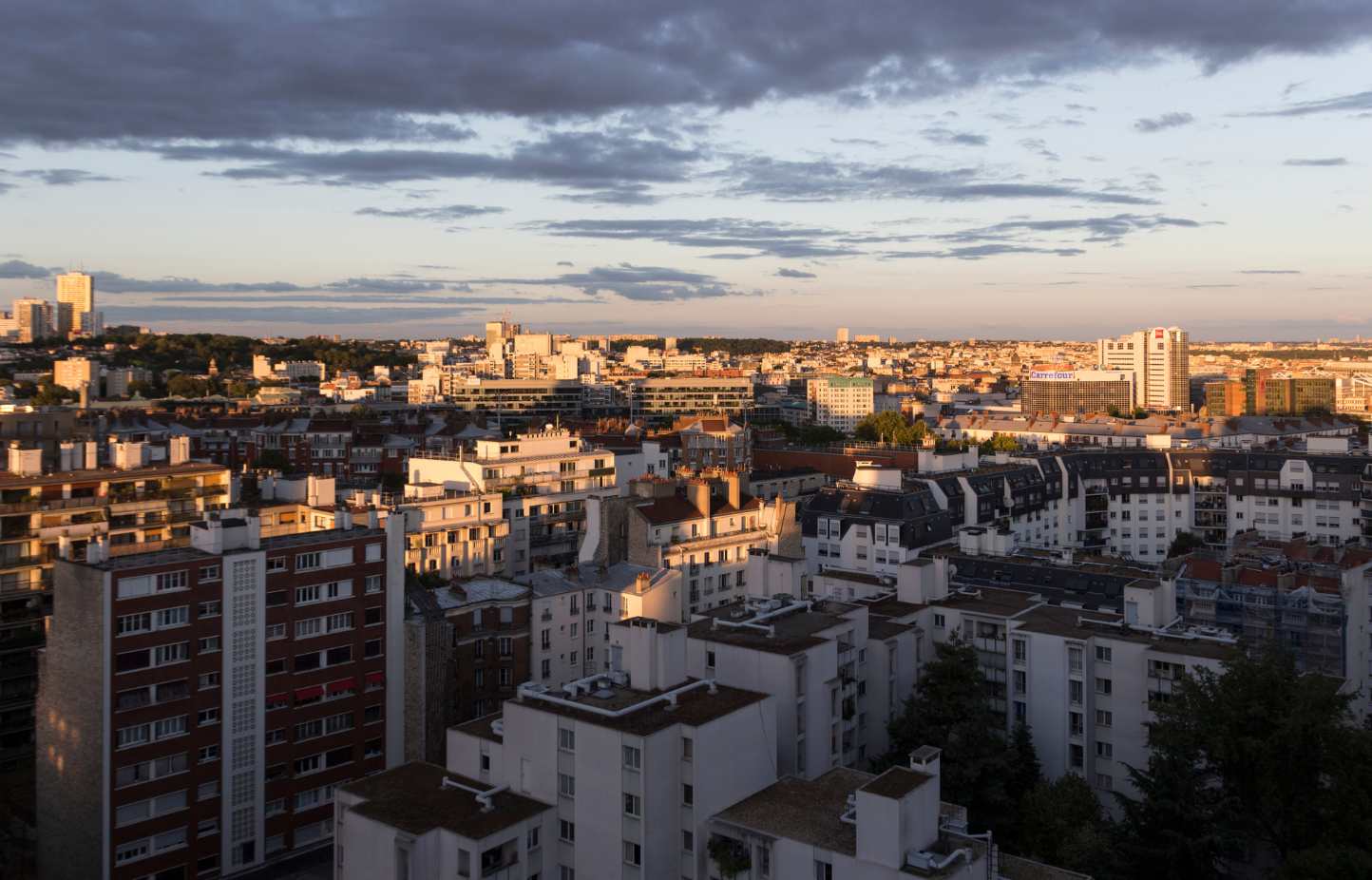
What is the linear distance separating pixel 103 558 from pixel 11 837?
9224 millimetres

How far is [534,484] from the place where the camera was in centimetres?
6084

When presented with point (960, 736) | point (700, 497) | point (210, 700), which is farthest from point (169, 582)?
point (700, 497)

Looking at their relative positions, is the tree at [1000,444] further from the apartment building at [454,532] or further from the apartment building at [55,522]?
the apartment building at [55,522]

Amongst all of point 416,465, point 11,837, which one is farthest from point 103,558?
point 416,465

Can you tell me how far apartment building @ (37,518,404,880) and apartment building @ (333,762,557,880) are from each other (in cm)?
847

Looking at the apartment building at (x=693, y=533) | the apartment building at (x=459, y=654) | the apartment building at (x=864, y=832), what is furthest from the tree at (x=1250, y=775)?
the apartment building at (x=693, y=533)

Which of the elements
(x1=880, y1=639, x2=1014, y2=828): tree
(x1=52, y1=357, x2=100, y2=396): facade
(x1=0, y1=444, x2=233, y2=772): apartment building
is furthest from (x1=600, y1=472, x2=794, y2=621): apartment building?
(x1=52, y1=357, x2=100, y2=396): facade

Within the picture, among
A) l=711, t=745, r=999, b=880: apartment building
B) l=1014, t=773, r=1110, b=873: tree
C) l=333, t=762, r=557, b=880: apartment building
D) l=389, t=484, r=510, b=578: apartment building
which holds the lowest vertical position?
l=1014, t=773, r=1110, b=873: tree

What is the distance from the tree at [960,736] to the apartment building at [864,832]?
501cm

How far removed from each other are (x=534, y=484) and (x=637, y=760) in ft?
123

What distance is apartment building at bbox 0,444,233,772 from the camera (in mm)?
41375

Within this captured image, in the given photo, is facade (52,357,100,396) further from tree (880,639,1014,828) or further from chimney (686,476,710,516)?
tree (880,639,1014,828)

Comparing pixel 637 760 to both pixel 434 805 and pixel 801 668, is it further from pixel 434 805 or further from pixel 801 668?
pixel 801 668

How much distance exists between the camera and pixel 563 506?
198ft
